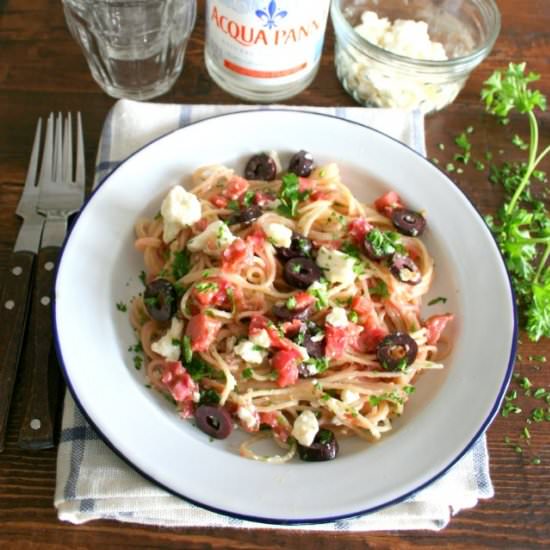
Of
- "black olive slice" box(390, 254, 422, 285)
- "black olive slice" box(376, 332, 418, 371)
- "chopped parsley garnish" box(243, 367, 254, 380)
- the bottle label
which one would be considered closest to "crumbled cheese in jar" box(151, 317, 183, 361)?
"chopped parsley garnish" box(243, 367, 254, 380)

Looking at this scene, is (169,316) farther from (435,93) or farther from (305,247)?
(435,93)

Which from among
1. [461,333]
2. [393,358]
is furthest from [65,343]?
[461,333]

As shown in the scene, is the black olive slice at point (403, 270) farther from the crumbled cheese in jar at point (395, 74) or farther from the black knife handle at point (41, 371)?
the black knife handle at point (41, 371)

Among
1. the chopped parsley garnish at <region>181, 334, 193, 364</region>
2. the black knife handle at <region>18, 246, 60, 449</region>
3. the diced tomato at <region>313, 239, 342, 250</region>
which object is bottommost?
the black knife handle at <region>18, 246, 60, 449</region>

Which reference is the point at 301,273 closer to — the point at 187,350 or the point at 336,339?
the point at 336,339

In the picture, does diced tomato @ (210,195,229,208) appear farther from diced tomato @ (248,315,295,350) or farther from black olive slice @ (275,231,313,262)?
diced tomato @ (248,315,295,350)

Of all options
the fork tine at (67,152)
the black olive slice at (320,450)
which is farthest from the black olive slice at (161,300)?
the fork tine at (67,152)
